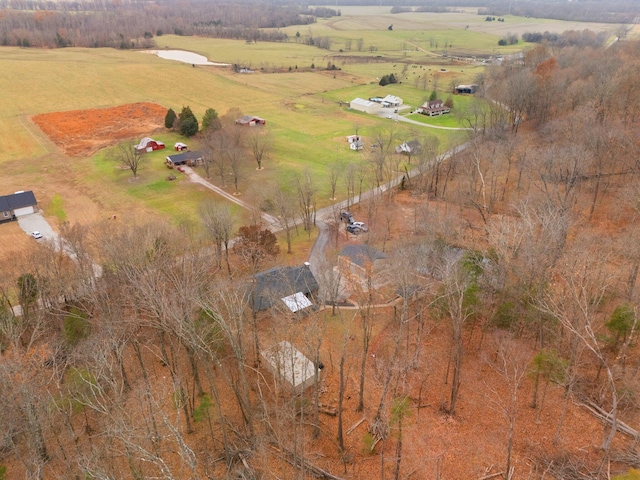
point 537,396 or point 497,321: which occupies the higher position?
point 497,321

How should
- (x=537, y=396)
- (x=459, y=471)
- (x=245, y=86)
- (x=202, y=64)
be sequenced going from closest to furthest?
(x=459, y=471), (x=537, y=396), (x=245, y=86), (x=202, y=64)

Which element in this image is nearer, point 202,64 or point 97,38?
point 202,64

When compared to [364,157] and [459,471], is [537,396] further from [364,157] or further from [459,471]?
[364,157]

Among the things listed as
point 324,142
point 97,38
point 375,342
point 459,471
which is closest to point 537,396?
point 459,471

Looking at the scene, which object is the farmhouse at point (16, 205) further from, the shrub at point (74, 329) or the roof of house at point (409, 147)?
the roof of house at point (409, 147)

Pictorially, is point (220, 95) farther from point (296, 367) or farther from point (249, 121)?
point (296, 367)

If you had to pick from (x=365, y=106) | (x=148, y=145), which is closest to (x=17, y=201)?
(x=148, y=145)

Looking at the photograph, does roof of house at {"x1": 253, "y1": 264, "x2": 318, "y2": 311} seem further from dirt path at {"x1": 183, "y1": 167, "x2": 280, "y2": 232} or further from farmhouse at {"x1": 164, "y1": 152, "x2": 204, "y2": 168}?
farmhouse at {"x1": 164, "y1": 152, "x2": 204, "y2": 168}
